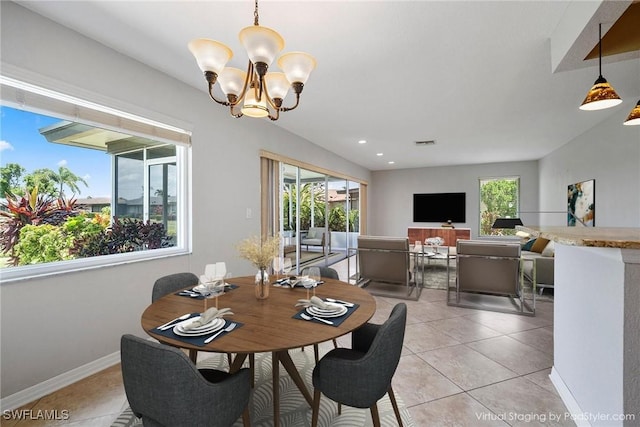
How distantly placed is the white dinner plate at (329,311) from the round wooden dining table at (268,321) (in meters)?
0.06

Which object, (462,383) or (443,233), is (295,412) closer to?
(462,383)

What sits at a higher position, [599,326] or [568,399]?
[599,326]

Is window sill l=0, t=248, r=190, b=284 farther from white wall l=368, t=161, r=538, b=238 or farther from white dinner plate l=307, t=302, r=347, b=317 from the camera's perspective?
white wall l=368, t=161, r=538, b=238

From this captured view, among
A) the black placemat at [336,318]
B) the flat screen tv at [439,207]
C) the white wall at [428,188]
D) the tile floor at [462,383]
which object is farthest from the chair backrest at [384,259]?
the flat screen tv at [439,207]

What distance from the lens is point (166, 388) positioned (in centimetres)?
103

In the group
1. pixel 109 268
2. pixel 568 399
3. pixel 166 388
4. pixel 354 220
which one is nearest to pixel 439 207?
pixel 354 220

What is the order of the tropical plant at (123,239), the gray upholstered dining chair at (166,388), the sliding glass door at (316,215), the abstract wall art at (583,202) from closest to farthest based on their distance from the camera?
the gray upholstered dining chair at (166,388) → the tropical plant at (123,239) → the abstract wall art at (583,202) → the sliding glass door at (316,215)

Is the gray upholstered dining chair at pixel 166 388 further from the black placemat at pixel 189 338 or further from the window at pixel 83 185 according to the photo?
the window at pixel 83 185

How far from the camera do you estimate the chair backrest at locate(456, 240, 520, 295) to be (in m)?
3.51

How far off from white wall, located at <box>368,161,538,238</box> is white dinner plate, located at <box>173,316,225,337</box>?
7.69m

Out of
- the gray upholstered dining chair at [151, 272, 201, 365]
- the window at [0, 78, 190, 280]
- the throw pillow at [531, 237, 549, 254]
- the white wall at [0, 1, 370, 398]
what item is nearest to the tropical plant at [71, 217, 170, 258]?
the window at [0, 78, 190, 280]

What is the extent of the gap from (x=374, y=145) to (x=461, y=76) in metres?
2.87

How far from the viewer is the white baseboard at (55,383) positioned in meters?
1.77

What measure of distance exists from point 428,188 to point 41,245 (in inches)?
Result: 325
